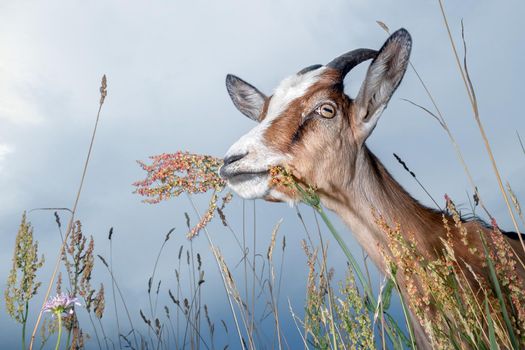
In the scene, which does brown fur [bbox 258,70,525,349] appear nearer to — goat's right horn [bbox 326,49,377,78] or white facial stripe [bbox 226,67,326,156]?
white facial stripe [bbox 226,67,326,156]

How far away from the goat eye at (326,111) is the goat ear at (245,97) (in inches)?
55.6

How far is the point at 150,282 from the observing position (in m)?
4.77

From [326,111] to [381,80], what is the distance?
0.42m

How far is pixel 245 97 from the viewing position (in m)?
5.02

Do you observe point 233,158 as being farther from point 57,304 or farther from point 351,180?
point 57,304

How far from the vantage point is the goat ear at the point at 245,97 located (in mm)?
4949

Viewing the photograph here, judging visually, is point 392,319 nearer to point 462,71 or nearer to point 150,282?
point 462,71

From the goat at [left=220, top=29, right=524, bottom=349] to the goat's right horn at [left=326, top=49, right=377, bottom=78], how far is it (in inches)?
10.0

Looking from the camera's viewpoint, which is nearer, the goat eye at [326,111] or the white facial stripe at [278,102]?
the white facial stripe at [278,102]

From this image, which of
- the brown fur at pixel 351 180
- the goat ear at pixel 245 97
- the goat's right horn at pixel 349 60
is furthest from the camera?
the goat ear at pixel 245 97

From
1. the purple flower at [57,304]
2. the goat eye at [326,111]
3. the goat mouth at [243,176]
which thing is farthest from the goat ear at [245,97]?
the purple flower at [57,304]

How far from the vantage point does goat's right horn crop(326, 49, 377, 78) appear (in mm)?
4039

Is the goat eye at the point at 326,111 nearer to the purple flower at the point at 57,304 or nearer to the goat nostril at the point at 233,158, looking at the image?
the goat nostril at the point at 233,158

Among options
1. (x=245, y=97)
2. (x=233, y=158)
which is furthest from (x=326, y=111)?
(x=245, y=97)
